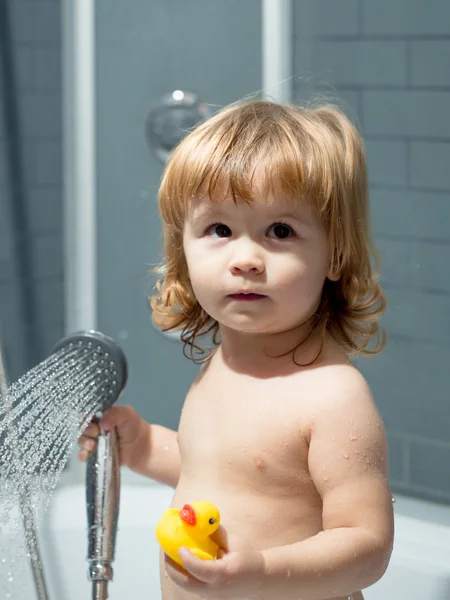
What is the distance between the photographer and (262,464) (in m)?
0.86

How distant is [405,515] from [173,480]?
1.11ft

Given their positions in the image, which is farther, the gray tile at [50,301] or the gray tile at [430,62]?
the gray tile at [50,301]

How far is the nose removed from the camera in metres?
0.82

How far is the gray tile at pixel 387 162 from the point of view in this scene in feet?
3.89

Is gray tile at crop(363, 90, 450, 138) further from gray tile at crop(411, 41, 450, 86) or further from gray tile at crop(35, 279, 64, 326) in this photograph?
gray tile at crop(35, 279, 64, 326)

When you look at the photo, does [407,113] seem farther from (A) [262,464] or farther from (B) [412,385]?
(A) [262,464]

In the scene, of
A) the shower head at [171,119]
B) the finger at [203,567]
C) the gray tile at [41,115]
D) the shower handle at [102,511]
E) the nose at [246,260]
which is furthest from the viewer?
the gray tile at [41,115]

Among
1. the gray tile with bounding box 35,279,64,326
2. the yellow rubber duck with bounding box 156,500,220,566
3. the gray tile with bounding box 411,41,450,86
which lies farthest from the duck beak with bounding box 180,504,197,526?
→ the gray tile with bounding box 35,279,64,326

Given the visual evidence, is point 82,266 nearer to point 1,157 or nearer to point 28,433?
point 1,157

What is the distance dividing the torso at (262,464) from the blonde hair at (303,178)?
0.08 metres

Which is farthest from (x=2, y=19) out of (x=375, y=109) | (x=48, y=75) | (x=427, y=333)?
(x=427, y=333)

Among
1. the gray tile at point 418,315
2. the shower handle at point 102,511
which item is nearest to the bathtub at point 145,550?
the gray tile at point 418,315

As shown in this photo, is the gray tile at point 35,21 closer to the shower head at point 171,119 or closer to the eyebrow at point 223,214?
the shower head at point 171,119

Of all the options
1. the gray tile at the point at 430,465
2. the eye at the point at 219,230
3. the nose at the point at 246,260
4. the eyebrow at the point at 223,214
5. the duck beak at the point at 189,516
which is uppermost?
the eyebrow at the point at 223,214
